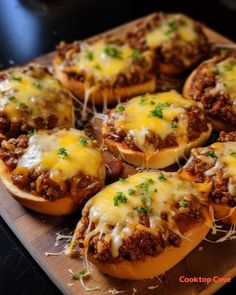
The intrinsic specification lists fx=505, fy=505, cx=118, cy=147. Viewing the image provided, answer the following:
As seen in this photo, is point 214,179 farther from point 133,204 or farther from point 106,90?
point 106,90

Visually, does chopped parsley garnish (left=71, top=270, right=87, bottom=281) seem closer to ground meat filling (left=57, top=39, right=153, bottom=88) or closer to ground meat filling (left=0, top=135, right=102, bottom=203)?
ground meat filling (left=0, top=135, right=102, bottom=203)

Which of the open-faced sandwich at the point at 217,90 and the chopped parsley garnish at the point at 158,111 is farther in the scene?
the open-faced sandwich at the point at 217,90

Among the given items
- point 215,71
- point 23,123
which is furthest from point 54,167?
point 215,71

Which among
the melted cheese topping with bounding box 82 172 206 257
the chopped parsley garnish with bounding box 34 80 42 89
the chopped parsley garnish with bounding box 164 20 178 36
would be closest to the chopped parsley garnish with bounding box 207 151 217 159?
the melted cheese topping with bounding box 82 172 206 257

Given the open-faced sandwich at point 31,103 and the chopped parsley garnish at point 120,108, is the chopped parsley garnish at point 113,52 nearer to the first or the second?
the open-faced sandwich at point 31,103

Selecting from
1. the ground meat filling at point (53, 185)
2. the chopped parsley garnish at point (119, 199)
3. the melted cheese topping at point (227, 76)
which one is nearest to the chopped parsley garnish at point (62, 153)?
the ground meat filling at point (53, 185)

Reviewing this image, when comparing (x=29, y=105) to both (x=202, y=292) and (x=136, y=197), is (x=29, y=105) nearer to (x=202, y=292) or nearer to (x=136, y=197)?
(x=136, y=197)
